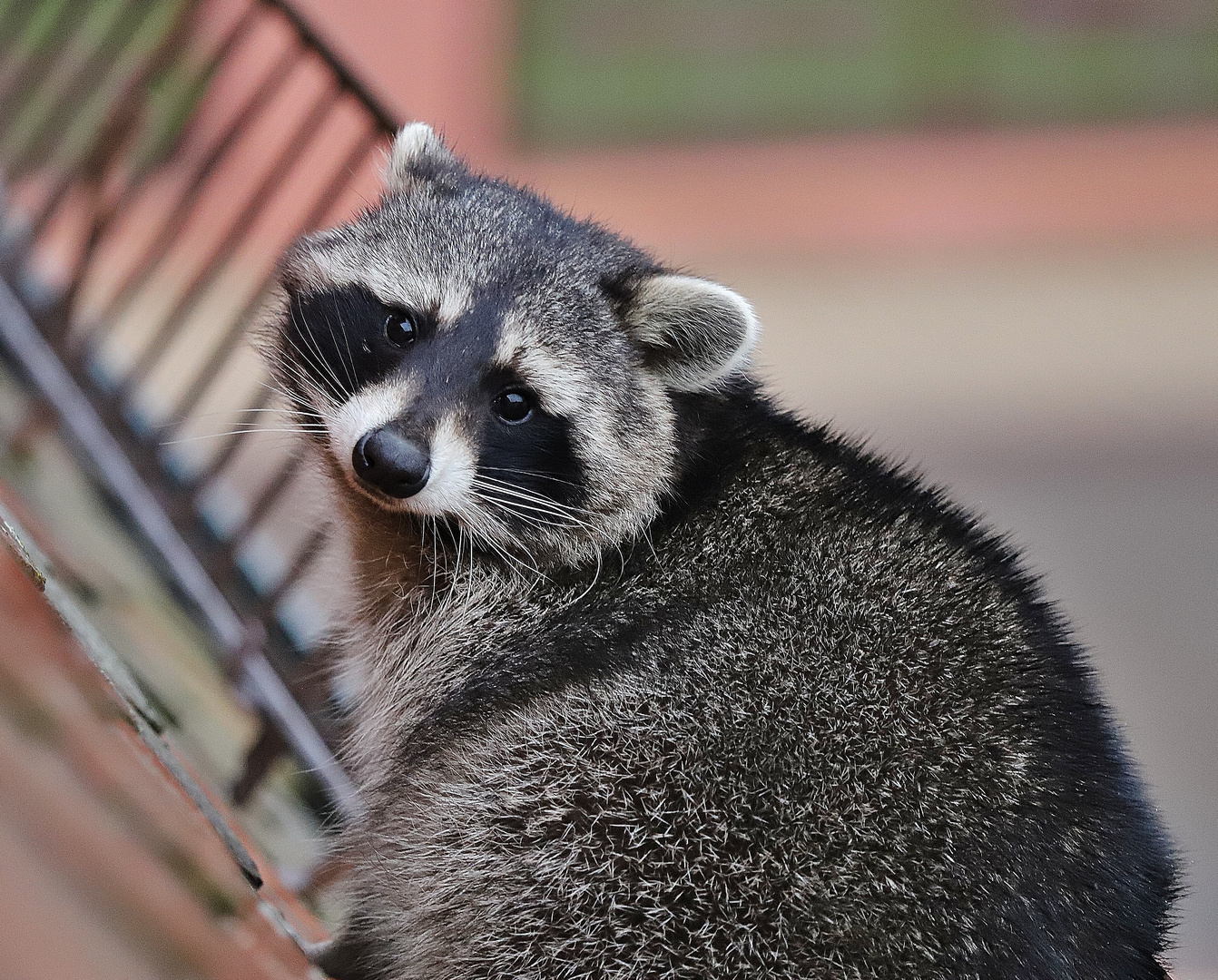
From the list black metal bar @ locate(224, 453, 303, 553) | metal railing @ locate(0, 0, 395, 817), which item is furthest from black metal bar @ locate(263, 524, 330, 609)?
black metal bar @ locate(224, 453, 303, 553)

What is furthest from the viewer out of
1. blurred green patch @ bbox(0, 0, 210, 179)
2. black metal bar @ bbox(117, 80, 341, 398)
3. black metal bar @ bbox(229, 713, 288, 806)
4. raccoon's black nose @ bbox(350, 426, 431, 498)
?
blurred green patch @ bbox(0, 0, 210, 179)

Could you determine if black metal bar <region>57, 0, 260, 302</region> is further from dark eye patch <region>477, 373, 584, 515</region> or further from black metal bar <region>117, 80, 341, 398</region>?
dark eye patch <region>477, 373, 584, 515</region>

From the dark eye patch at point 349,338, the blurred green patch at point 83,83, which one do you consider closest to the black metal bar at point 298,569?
the dark eye patch at point 349,338

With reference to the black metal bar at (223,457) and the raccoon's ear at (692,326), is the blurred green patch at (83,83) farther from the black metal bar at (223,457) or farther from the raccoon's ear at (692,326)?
the raccoon's ear at (692,326)

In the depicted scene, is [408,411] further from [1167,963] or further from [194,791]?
[1167,963]

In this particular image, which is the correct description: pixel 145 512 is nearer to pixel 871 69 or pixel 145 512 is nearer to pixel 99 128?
pixel 99 128

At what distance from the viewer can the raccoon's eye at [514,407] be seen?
222cm

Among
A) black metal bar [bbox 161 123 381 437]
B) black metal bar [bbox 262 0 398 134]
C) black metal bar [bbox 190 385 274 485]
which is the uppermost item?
black metal bar [bbox 262 0 398 134]

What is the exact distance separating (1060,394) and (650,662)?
635 cm

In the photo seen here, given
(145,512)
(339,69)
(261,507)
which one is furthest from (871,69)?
(145,512)

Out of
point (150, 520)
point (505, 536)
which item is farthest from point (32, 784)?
point (150, 520)

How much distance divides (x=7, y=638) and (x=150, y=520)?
4.57 ft

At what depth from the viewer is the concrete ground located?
20.7 ft

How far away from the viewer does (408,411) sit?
82.6 inches
